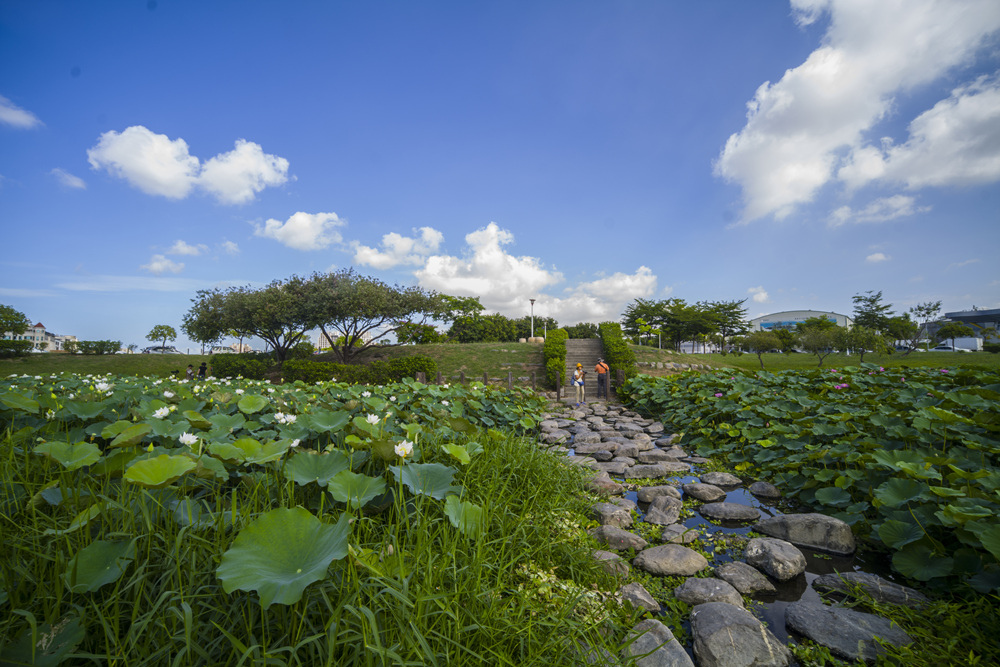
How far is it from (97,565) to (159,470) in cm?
32

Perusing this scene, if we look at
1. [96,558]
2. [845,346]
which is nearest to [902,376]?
[96,558]

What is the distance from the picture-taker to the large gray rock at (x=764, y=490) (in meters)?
4.16

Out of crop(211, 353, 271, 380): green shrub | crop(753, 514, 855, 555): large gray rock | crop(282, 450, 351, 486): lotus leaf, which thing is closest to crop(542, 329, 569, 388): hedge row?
crop(753, 514, 855, 555): large gray rock

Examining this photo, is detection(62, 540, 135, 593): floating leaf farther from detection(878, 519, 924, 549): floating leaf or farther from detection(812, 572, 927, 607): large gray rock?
detection(878, 519, 924, 549): floating leaf

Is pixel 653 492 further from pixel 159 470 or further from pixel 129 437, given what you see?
pixel 129 437

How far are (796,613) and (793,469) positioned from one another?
2532 mm

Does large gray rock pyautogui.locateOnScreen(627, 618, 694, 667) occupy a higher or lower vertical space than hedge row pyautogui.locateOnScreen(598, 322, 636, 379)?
lower

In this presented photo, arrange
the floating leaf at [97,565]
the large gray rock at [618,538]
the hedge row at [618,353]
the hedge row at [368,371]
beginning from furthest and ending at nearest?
the hedge row at [618,353], the hedge row at [368,371], the large gray rock at [618,538], the floating leaf at [97,565]

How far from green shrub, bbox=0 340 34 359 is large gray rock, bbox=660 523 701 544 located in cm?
3611

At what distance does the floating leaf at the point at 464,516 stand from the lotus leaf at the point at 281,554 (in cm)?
70

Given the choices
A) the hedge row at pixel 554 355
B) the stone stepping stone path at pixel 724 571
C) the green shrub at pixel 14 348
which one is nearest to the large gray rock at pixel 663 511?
the stone stepping stone path at pixel 724 571

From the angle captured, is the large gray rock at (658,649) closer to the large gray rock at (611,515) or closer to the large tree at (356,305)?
the large gray rock at (611,515)

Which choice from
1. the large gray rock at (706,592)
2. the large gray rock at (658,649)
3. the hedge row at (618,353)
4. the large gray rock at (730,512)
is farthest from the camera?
the hedge row at (618,353)

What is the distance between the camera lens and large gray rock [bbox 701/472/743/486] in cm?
455
